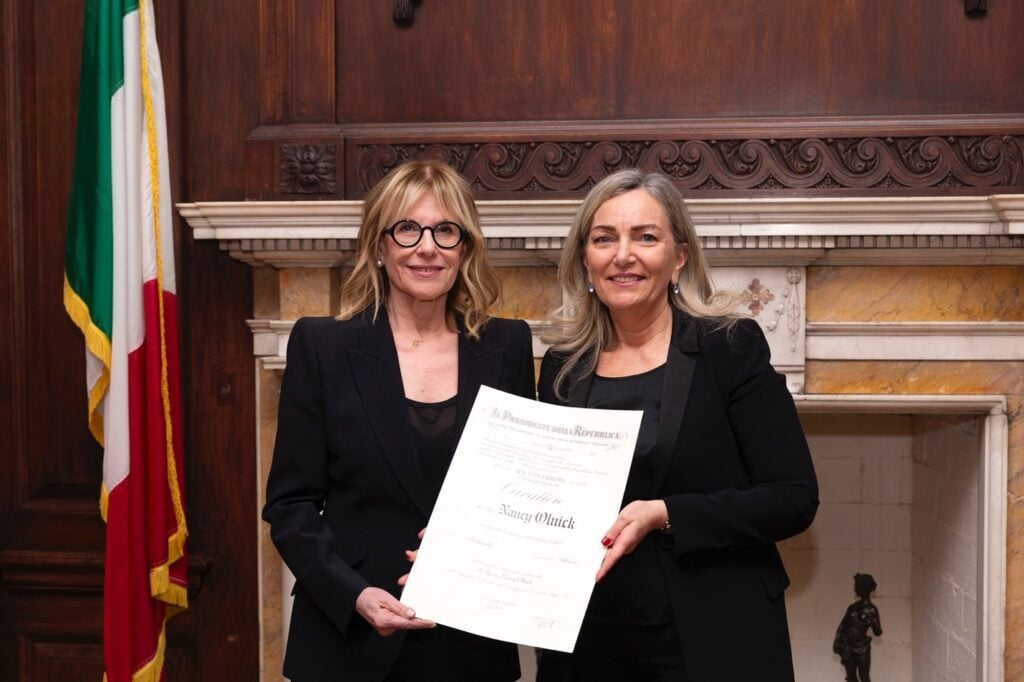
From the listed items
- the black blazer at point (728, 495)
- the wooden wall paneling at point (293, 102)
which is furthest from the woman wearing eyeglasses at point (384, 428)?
the wooden wall paneling at point (293, 102)

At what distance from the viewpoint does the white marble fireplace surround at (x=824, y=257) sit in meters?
2.71

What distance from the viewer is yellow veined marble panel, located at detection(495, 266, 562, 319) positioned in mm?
2957

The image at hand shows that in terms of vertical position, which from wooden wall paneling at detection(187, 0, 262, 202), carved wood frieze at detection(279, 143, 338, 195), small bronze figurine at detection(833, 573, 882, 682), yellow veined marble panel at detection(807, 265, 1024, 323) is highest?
wooden wall paneling at detection(187, 0, 262, 202)

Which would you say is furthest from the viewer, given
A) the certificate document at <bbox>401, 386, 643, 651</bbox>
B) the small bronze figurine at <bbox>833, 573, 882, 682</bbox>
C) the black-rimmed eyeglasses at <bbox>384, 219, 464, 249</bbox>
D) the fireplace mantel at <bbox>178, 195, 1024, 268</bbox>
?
the small bronze figurine at <bbox>833, 573, 882, 682</bbox>

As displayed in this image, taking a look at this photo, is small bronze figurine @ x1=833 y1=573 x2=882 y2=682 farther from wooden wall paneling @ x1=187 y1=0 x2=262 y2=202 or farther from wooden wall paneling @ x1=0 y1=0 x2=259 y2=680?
wooden wall paneling @ x1=187 y1=0 x2=262 y2=202

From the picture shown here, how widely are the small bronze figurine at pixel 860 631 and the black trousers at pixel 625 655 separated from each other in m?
1.90

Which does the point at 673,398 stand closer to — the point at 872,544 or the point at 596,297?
the point at 596,297

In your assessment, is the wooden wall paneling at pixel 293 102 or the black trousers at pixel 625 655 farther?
the wooden wall paneling at pixel 293 102

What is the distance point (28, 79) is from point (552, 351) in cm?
197

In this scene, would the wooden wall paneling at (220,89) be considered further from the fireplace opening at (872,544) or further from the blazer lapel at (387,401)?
the fireplace opening at (872,544)

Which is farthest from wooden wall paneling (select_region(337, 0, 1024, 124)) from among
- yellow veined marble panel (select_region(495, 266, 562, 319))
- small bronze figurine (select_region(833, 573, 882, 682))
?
small bronze figurine (select_region(833, 573, 882, 682))

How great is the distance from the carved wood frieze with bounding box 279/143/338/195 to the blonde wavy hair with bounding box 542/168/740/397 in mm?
1199

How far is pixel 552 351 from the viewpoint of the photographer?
1928 mm

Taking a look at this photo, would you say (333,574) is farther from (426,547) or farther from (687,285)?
(687,285)
